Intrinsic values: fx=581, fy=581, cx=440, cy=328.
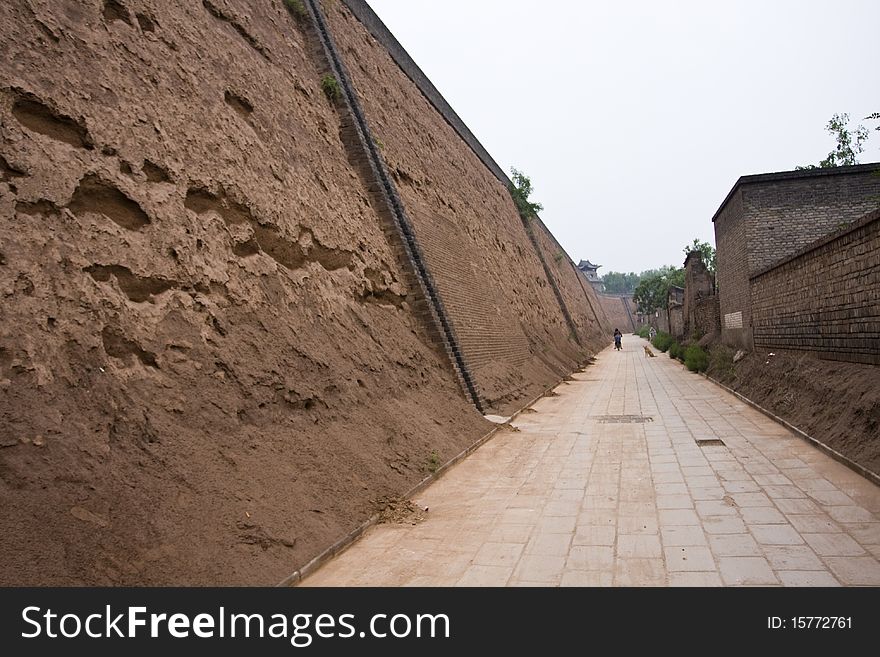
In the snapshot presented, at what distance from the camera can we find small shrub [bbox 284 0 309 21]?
9.52m

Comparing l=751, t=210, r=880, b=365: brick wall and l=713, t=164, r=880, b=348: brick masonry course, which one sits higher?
l=713, t=164, r=880, b=348: brick masonry course

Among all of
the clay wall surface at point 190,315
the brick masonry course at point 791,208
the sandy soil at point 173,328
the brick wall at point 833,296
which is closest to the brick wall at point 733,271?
the brick masonry course at point 791,208

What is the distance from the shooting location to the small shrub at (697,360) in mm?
17234

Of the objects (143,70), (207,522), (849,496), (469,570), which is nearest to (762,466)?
(849,496)

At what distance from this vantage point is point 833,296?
7.84 metres

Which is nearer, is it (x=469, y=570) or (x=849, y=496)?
(x=469, y=570)

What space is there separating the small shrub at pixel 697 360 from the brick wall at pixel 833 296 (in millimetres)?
6103

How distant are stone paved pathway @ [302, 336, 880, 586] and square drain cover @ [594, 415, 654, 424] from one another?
50.3 inches

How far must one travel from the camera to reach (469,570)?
12.3 ft

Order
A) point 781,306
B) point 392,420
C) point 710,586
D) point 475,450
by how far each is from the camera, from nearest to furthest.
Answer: point 710,586 < point 392,420 < point 475,450 < point 781,306

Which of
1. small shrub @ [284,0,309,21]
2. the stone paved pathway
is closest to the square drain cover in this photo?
the stone paved pathway

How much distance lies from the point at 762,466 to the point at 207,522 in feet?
17.7

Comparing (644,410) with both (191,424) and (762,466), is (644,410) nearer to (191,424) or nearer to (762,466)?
(762,466)

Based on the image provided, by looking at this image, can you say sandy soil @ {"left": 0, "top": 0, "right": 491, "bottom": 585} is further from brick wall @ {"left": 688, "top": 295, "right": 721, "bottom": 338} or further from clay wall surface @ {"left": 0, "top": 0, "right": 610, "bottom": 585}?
brick wall @ {"left": 688, "top": 295, "right": 721, "bottom": 338}
